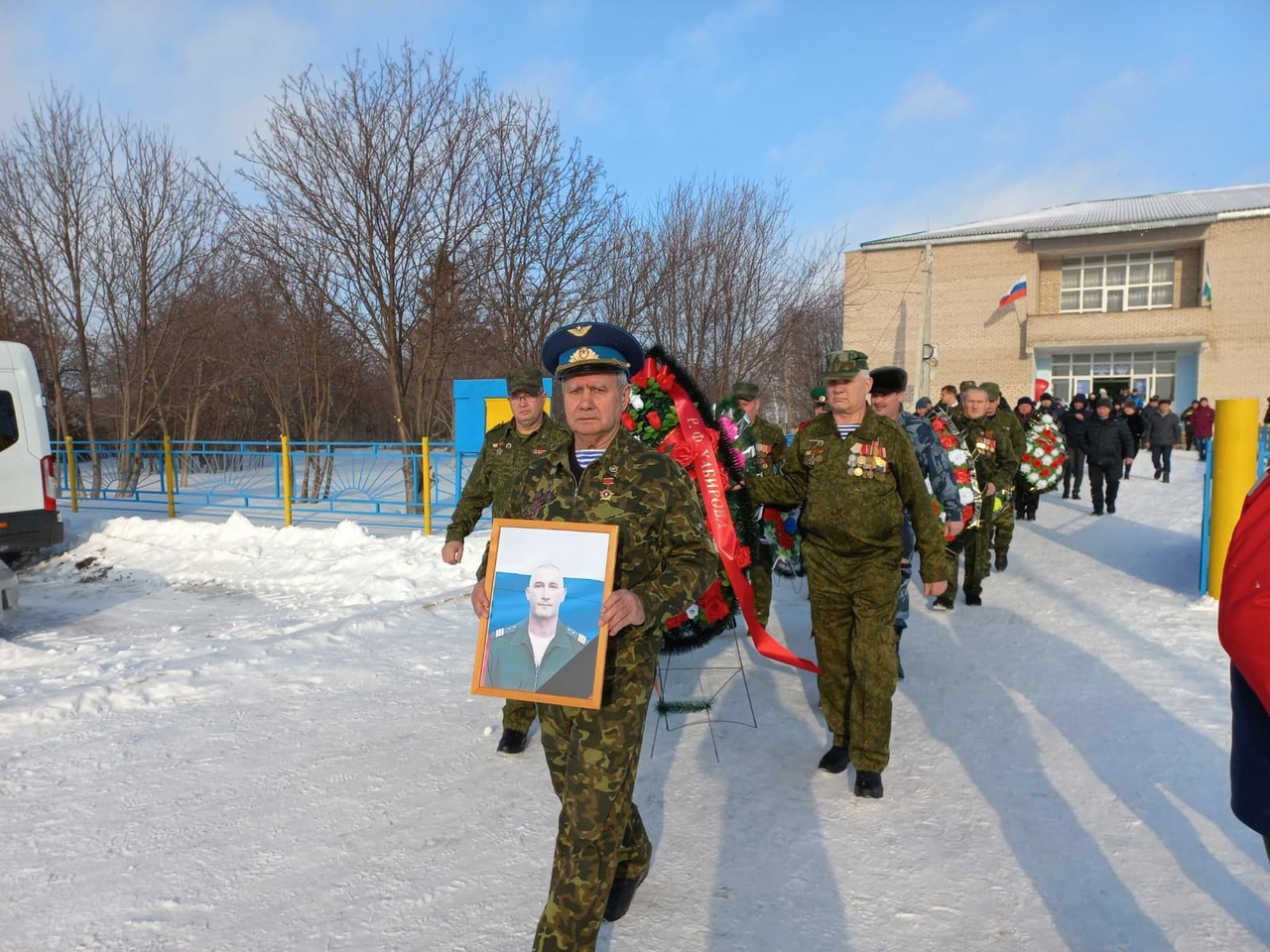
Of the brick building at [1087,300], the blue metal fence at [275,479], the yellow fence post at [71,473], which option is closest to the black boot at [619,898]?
the blue metal fence at [275,479]

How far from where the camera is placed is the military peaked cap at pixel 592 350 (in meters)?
2.61

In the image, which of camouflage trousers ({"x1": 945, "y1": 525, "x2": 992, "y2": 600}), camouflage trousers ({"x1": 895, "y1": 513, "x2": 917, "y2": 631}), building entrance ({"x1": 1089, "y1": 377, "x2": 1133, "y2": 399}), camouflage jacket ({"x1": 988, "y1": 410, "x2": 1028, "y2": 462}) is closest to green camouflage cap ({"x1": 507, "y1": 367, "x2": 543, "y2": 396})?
camouflage trousers ({"x1": 895, "y1": 513, "x2": 917, "y2": 631})

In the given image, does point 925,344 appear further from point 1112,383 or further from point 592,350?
point 592,350

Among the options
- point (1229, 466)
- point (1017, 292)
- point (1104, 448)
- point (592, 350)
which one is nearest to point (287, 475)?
point (592, 350)

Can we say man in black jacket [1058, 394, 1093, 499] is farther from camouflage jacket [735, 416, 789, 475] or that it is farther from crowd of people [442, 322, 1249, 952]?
camouflage jacket [735, 416, 789, 475]

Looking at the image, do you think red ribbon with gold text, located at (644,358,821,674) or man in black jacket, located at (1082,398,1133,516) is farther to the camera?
man in black jacket, located at (1082,398,1133,516)

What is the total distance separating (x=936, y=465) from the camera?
489 centimetres

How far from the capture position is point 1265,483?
1663mm

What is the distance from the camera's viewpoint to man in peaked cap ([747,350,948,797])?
13.0ft

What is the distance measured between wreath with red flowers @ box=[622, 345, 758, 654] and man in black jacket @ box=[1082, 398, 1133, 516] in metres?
9.34

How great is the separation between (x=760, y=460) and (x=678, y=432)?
2.02 meters

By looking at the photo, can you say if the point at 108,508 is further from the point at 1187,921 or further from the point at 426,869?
the point at 1187,921

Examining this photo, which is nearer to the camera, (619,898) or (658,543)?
(658,543)

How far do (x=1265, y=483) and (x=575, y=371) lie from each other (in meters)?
1.82
